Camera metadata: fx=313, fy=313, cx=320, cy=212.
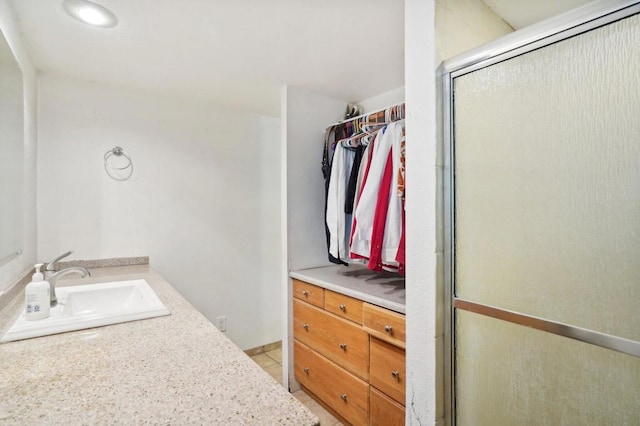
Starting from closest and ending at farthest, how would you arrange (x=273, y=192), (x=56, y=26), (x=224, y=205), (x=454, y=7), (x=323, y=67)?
(x=454, y=7)
(x=56, y=26)
(x=323, y=67)
(x=224, y=205)
(x=273, y=192)

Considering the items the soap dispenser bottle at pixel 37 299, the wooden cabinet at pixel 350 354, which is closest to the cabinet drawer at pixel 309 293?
the wooden cabinet at pixel 350 354

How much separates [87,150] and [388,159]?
6.52 ft

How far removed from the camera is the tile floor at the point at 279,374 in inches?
72.9

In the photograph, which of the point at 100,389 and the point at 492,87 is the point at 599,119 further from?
the point at 100,389

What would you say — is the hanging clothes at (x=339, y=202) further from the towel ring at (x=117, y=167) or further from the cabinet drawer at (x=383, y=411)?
the towel ring at (x=117, y=167)

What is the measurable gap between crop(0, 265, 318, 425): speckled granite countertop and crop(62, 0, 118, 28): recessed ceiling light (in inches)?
50.2

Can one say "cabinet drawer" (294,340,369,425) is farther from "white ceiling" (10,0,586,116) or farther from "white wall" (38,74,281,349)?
"white ceiling" (10,0,586,116)

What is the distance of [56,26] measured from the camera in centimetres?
148

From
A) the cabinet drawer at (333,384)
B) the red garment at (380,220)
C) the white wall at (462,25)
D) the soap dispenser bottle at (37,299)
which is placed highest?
the white wall at (462,25)

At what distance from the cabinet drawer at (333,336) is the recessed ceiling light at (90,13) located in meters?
1.83

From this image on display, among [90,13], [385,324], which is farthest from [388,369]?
[90,13]

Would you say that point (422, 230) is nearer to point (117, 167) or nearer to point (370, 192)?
point (370, 192)

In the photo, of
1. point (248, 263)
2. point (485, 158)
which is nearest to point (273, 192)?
point (248, 263)

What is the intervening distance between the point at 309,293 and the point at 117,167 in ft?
5.29
